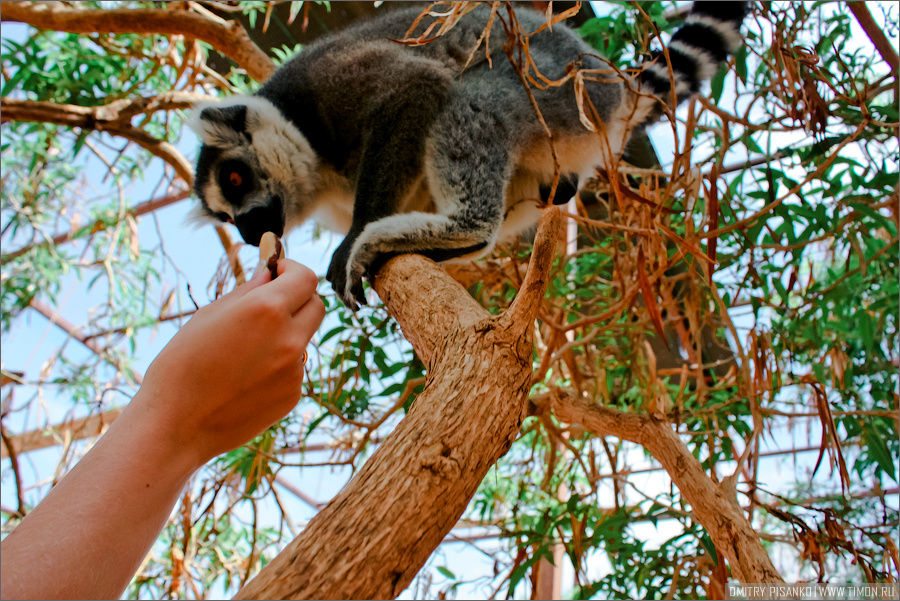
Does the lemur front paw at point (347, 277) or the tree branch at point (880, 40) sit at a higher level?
the tree branch at point (880, 40)

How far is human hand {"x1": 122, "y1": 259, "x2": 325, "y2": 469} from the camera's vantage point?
814mm

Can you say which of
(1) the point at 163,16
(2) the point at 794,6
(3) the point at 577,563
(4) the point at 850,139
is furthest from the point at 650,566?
(1) the point at 163,16

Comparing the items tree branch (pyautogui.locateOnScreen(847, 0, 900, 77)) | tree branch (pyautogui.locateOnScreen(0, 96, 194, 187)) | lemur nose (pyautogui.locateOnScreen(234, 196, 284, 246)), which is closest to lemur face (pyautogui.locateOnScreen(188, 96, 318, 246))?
lemur nose (pyautogui.locateOnScreen(234, 196, 284, 246))

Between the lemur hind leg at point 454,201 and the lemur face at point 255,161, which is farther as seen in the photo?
the lemur face at point 255,161

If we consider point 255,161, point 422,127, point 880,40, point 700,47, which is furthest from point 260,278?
point 880,40

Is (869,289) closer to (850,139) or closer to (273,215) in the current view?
(850,139)

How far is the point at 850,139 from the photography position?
197cm

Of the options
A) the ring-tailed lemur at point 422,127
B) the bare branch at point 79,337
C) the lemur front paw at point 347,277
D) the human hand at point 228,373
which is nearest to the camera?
the human hand at point 228,373

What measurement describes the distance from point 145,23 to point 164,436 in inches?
114

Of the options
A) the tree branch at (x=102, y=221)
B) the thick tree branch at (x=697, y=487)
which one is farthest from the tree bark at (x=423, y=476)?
the tree branch at (x=102, y=221)

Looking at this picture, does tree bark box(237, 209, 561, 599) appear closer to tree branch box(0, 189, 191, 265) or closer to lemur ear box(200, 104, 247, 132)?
lemur ear box(200, 104, 247, 132)

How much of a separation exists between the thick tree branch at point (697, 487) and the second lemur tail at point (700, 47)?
1.26 m

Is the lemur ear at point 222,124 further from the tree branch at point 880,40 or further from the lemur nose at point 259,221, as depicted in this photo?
the tree branch at point 880,40

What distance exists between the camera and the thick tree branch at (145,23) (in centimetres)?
305
